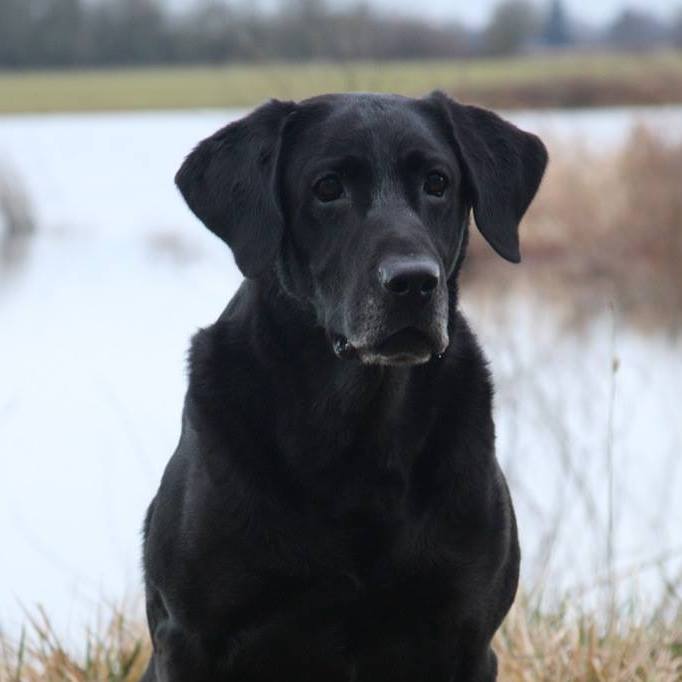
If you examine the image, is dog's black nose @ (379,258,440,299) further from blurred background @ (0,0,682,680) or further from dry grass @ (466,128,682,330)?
dry grass @ (466,128,682,330)

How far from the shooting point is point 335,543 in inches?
119

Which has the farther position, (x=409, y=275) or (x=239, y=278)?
(x=239, y=278)

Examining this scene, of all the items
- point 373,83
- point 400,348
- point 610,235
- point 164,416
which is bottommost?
point 610,235

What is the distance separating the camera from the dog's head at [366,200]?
2.92m

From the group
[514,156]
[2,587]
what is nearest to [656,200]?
[2,587]

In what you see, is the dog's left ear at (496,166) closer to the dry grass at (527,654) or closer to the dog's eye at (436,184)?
the dog's eye at (436,184)

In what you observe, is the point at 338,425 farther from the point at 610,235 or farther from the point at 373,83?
the point at 610,235

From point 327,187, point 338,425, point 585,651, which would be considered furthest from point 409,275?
point 585,651

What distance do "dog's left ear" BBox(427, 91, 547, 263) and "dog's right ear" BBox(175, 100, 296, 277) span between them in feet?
1.19

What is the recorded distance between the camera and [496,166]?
3.28 m

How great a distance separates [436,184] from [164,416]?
498cm

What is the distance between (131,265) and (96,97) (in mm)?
5401

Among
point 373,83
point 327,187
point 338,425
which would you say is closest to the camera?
point 327,187

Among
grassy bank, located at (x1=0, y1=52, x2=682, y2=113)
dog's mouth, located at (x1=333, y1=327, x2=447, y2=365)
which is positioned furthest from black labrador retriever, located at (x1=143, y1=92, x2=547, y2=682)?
grassy bank, located at (x1=0, y1=52, x2=682, y2=113)
